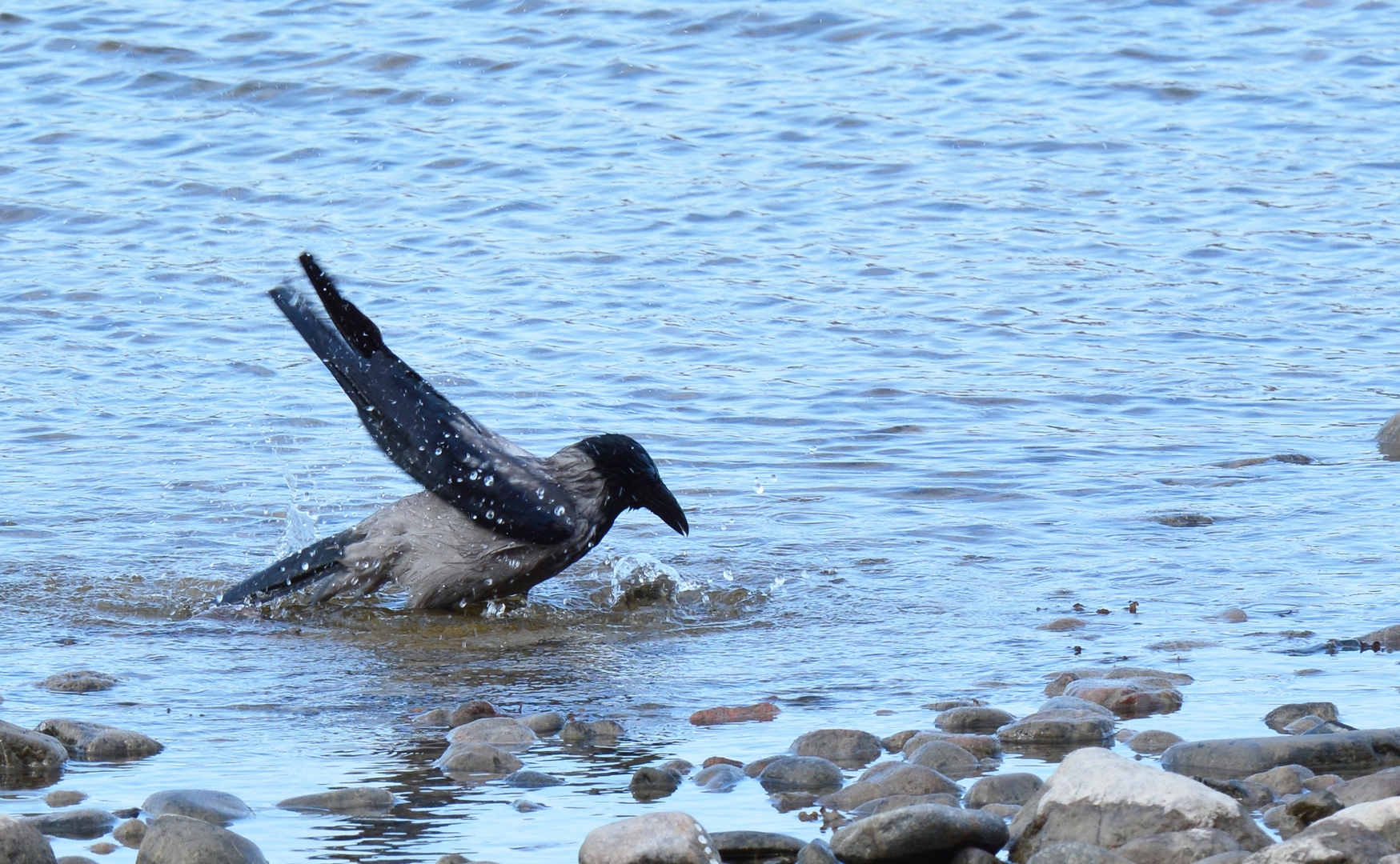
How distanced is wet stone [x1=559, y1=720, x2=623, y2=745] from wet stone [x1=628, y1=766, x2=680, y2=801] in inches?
18.4

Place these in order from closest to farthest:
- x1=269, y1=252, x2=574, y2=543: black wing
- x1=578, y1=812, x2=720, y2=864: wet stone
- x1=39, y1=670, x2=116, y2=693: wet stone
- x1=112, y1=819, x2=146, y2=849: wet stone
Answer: x1=578, y1=812, x2=720, y2=864: wet stone < x1=112, y1=819, x2=146, y2=849: wet stone < x1=39, y1=670, x2=116, y2=693: wet stone < x1=269, y1=252, x2=574, y2=543: black wing

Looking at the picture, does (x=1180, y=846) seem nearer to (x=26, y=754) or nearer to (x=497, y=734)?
(x=497, y=734)

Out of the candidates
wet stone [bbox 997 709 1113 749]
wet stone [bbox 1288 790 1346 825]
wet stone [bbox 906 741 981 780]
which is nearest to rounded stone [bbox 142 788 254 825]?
wet stone [bbox 906 741 981 780]

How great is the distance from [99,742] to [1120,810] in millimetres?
2614

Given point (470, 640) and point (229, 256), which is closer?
point (470, 640)

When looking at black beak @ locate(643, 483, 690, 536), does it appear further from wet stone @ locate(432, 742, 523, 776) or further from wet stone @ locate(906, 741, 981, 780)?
wet stone @ locate(906, 741, 981, 780)

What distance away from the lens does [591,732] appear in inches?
214

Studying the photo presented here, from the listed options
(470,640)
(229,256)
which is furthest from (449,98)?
(470,640)

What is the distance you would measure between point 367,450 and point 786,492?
85.2 inches

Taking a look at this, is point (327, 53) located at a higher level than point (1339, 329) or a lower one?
higher

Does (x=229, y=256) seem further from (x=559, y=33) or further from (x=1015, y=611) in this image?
(x=1015, y=611)

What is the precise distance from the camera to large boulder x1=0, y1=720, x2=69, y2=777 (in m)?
5.02

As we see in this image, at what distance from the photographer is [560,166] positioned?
14.8 metres

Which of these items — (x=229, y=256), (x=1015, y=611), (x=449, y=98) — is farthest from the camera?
(x=449, y=98)
